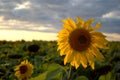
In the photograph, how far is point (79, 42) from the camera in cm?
369

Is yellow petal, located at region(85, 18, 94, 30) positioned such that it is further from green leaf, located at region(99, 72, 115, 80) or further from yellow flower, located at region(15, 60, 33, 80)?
yellow flower, located at region(15, 60, 33, 80)

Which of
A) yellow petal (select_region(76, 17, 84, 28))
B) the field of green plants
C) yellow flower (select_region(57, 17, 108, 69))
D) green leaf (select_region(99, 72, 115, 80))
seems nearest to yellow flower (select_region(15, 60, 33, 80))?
the field of green plants

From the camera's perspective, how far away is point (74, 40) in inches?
147

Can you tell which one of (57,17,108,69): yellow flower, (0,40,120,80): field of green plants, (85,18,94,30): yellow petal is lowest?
(0,40,120,80): field of green plants

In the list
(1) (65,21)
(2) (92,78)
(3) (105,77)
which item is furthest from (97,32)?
(2) (92,78)

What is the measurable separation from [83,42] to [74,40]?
9 cm

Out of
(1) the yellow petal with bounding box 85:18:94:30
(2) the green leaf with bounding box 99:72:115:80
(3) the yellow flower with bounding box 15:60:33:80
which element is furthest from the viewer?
(3) the yellow flower with bounding box 15:60:33:80

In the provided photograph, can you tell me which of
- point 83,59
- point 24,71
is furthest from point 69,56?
point 24,71

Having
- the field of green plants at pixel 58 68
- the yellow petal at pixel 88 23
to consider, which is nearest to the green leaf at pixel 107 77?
the field of green plants at pixel 58 68

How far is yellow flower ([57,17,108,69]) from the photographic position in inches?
146

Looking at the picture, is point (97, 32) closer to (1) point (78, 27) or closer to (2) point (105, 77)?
(1) point (78, 27)

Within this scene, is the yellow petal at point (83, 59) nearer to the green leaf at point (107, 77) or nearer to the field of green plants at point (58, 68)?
the field of green plants at point (58, 68)

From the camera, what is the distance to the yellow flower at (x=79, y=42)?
370 centimetres

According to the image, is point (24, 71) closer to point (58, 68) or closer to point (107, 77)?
point (107, 77)
